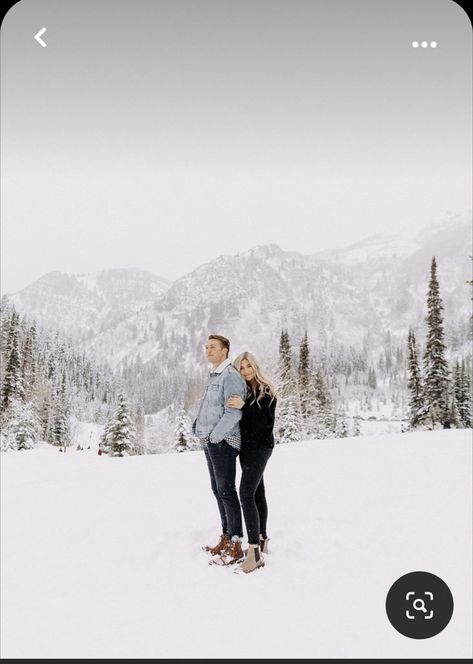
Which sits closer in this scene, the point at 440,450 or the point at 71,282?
the point at 71,282

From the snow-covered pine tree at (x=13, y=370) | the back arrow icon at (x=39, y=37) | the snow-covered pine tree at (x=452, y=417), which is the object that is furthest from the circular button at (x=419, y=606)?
the snow-covered pine tree at (x=452, y=417)

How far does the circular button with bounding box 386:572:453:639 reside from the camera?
3.03 meters

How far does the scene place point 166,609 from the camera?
3295mm

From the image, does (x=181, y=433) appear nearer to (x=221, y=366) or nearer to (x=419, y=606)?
(x=221, y=366)

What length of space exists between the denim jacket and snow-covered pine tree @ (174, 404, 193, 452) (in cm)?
153

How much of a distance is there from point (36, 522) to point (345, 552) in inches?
169

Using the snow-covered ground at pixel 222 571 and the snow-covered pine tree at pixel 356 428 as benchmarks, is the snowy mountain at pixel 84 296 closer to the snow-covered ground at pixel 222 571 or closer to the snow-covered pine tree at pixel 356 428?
the snow-covered ground at pixel 222 571

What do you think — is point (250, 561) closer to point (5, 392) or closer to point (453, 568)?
point (453, 568)

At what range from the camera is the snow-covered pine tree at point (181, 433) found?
5.38m

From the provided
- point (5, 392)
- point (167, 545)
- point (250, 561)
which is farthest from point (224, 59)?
point (5, 392)

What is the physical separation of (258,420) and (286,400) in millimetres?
744

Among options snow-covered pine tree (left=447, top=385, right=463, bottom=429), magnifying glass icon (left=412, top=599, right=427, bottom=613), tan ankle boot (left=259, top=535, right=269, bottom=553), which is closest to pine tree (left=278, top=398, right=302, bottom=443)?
tan ankle boot (left=259, top=535, right=269, bottom=553)

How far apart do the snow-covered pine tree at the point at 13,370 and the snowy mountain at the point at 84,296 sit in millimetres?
455

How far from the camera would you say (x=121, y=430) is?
39.1 feet
